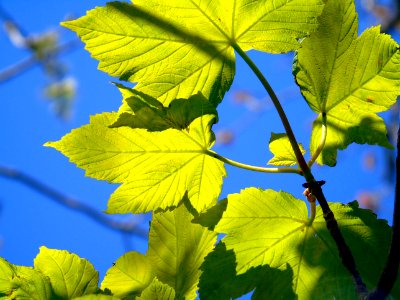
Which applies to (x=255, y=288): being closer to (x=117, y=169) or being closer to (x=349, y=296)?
(x=349, y=296)

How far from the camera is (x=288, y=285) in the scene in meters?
0.74

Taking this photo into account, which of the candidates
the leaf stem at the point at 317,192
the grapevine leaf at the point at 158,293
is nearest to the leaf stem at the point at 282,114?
the leaf stem at the point at 317,192

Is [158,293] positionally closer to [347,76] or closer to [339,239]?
[339,239]

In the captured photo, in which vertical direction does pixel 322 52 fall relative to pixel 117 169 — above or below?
above

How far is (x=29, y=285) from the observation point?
2.37 feet

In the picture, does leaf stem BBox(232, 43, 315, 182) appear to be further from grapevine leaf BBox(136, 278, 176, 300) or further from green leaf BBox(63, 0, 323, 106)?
grapevine leaf BBox(136, 278, 176, 300)

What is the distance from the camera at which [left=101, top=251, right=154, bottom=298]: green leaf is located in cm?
82

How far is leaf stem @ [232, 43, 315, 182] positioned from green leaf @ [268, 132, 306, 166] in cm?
6

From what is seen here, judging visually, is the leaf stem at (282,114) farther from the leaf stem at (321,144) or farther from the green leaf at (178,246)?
the green leaf at (178,246)

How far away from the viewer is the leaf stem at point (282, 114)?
2.27ft

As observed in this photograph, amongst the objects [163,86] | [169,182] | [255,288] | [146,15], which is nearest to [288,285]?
[255,288]

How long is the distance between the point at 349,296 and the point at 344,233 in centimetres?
9

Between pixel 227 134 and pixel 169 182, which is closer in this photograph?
pixel 169 182

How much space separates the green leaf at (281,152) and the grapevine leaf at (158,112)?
0.15 m
